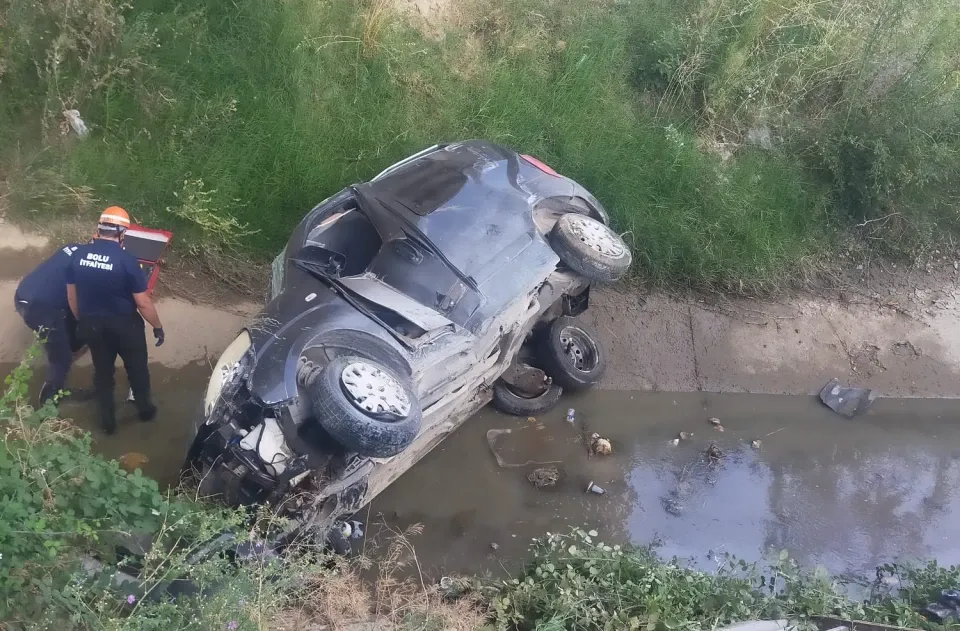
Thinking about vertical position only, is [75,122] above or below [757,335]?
above

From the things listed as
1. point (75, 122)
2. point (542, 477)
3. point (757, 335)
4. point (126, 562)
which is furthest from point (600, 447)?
point (75, 122)

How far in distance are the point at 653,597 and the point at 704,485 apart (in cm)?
162

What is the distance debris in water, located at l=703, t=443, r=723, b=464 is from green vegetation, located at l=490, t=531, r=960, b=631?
3.88 feet

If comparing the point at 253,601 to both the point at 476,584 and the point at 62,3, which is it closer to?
the point at 476,584

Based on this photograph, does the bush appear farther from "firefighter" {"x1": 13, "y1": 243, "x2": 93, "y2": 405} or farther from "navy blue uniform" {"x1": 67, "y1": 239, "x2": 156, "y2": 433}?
"firefighter" {"x1": 13, "y1": 243, "x2": 93, "y2": 405}

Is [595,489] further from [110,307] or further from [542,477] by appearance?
[110,307]

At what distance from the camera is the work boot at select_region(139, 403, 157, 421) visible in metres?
4.86

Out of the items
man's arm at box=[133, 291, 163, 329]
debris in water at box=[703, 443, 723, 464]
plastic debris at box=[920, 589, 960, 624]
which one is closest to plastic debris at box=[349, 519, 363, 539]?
man's arm at box=[133, 291, 163, 329]

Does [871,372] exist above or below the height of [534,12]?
below

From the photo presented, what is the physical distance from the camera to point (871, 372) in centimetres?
612

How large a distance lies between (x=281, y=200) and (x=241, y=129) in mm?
790

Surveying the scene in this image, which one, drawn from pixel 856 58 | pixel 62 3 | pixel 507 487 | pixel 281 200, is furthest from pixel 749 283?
pixel 62 3

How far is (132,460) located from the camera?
15.3ft

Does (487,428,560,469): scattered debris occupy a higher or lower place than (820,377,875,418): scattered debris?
higher
